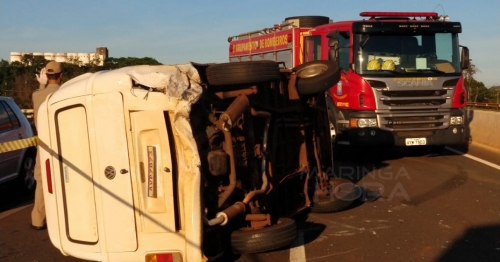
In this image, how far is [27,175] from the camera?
10867 mm

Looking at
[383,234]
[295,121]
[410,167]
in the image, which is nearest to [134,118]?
[295,121]

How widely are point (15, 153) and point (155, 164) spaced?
6.03 meters

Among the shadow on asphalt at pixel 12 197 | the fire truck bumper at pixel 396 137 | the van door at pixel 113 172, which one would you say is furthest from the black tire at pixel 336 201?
the shadow on asphalt at pixel 12 197

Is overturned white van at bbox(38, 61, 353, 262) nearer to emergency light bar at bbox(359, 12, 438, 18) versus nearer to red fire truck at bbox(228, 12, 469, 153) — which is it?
red fire truck at bbox(228, 12, 469, 153)

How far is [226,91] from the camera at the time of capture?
A: 6223mm

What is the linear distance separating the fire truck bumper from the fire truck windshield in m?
1.15

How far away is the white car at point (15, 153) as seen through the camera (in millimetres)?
10156

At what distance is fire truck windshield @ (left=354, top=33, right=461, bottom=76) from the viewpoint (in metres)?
12.5

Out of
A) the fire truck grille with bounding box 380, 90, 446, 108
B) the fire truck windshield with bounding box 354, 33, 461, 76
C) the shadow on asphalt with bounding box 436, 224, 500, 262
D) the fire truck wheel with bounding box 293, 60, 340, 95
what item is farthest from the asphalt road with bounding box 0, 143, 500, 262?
the fire truck windshield with bounding box 354, 33, 461, 76

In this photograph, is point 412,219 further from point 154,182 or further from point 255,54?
point 255,54

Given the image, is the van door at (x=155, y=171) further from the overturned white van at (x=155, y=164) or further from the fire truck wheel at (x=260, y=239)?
the fire truck wheel at (x=260, y=239)

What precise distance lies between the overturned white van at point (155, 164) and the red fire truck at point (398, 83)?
6.51 metres

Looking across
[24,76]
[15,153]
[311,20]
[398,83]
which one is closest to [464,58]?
[398,83]

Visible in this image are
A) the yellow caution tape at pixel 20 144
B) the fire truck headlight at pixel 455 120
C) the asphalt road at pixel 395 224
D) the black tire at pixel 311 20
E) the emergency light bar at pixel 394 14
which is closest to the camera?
the yellow caution tape at pixel 20 144
